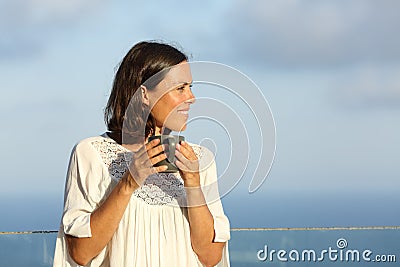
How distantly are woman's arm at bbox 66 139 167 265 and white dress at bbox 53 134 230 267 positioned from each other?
0.03 meters

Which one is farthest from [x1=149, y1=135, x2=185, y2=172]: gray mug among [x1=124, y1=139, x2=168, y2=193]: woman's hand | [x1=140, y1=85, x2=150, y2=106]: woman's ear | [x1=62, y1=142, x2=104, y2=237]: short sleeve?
[x1=62, y1=142, x2=104, y2=237]: short sleeve

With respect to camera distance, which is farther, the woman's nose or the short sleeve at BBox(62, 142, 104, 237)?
the short sleeve at BBox(62, 142, 104, 237)

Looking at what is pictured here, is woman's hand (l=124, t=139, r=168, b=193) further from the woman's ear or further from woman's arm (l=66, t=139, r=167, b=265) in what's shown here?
the woman's ear

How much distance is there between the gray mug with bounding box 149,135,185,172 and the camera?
1.57 metres

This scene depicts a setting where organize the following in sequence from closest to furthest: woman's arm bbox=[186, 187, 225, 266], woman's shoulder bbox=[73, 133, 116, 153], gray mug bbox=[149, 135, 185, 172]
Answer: gray mug bbox=[149, 135, 185, 172] → woman's arm bbox=[186, 187, 225, 266] → woman's shoulder bbox=[73, 133, 116, 153]

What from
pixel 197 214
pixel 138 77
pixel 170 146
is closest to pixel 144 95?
pixel 138 77

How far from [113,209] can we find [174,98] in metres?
0.26

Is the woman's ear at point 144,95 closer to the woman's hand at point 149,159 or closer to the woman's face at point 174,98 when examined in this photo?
the woman's face at point 174,98

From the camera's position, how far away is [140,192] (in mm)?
1764

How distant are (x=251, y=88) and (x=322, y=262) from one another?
6.89 ft

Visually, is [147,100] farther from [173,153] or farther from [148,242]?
[148,242]

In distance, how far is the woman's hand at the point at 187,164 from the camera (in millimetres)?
1590

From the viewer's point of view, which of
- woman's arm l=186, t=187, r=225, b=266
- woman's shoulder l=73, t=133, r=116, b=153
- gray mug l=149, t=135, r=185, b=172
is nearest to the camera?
gray mug l=149, t=135, r=185, b=172

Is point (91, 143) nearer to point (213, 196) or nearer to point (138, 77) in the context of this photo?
point (138, 77)
